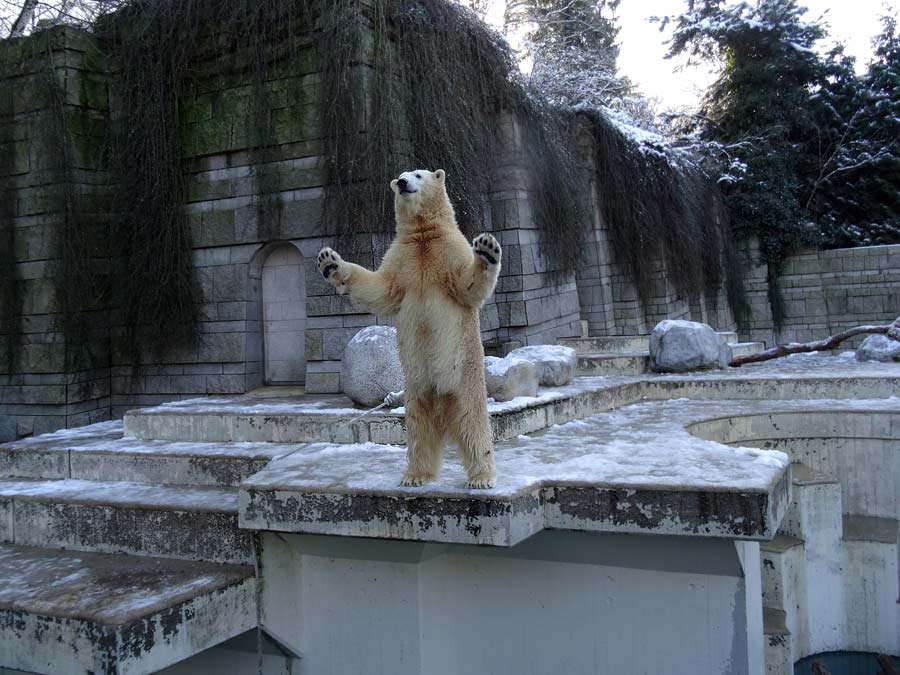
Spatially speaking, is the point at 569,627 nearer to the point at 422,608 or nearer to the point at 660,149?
the point at 422,608

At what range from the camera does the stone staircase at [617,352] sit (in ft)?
26.3

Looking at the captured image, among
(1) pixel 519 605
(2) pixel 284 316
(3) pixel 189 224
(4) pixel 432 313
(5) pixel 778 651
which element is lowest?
(5) pixel 778 651

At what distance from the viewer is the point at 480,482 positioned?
3178mm

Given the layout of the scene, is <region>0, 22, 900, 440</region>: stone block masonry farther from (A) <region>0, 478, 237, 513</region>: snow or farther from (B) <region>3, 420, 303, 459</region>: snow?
(A) <region>0, 478, 237, 513</region>: snow

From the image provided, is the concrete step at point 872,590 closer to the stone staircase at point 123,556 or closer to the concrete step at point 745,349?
the stone staircase at point 123,556

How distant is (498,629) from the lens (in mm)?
3623

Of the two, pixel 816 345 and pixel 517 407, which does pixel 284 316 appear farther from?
pixel 816 345

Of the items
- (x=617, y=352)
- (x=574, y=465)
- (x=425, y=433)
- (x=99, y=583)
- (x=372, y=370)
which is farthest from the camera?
(x=617, y=352)

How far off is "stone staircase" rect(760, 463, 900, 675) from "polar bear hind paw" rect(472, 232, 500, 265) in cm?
342

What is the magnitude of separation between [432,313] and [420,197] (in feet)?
1.63

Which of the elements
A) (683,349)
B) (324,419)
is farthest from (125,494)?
(683,349)

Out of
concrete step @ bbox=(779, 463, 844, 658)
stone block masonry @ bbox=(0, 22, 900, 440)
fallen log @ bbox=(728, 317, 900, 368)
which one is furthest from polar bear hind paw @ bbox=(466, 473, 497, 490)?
fallen log @ bbox=(728, 317, 900, 368)

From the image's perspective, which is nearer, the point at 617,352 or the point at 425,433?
the point at 425,433

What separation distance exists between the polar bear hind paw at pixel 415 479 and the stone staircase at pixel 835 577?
297 centimetres
